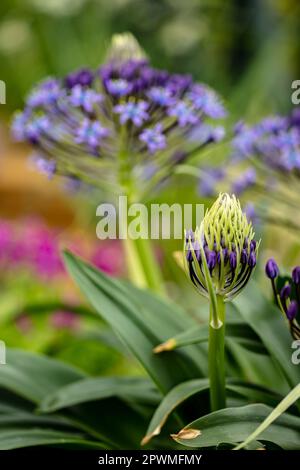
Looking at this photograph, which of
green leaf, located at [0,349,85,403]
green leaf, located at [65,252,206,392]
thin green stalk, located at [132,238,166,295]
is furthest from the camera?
thin green stalk, located at [132,238,166,295]

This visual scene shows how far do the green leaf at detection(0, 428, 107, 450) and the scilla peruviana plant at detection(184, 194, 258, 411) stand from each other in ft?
1.06

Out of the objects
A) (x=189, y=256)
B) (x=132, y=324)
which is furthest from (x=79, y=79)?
(x=189, y=256)

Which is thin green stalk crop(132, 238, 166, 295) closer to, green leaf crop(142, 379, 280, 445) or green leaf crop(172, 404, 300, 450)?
green leaf crop(142, 379, 280, 445)

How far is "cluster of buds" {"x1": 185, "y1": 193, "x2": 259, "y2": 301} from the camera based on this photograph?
2.89 ft

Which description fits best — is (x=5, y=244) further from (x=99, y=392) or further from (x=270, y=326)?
(x=270, y=326)

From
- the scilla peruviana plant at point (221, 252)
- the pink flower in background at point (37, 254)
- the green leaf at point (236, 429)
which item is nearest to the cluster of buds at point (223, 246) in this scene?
the scilla peruviana plant at point (221, 252)

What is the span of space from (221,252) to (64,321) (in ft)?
3.76

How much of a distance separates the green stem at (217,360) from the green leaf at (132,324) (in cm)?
13

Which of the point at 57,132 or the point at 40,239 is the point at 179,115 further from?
the point at 40,239

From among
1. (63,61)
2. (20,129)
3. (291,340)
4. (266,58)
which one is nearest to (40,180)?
(63,61)

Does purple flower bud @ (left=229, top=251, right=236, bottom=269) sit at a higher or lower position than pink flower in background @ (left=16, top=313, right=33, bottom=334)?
lower

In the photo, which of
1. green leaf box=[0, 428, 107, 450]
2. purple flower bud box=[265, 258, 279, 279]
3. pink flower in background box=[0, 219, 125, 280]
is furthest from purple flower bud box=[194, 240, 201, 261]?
pink flower in background box=[0, 219, 125, 280]

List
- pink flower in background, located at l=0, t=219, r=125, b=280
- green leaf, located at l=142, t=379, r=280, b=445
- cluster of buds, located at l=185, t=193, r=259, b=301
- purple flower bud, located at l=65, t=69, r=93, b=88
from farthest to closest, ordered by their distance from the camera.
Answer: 1. pink flower in background, located at l=0, t=219, r=125, b=280
2. purple flower bud, located at l=65, t=69, r=93, b=88
3. green leaf, located at l=142, t=379, r=280, b=445
4. cluster of buds, located at l=185, t=193, r=259, b=301
